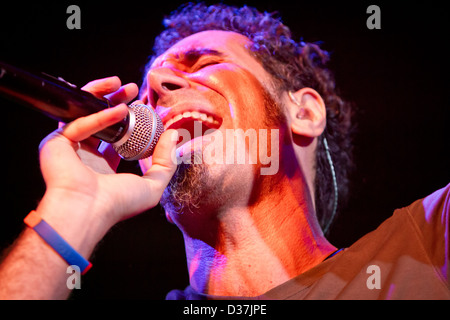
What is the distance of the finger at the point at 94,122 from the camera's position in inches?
42.3

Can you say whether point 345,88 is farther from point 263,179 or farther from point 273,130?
point 263,179

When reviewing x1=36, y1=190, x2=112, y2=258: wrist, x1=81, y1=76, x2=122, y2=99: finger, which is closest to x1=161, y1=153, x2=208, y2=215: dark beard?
x1=81, y1=76, x2=122, y2=99: finger

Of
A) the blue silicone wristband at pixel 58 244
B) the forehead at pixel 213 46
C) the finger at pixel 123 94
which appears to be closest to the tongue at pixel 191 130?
the finger at pixel 123 94

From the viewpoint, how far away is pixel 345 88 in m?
2.34

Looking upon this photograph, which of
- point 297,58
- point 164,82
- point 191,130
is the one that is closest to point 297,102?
point 297,58

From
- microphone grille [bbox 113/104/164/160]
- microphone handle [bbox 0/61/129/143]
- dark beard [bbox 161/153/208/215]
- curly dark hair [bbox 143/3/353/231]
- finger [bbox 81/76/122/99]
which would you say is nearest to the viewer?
microphone handle [bbox 0/61/129/143]

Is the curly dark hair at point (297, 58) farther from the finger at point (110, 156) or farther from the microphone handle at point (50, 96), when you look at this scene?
the microphone handle at point (50, 96)

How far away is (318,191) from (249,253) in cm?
81

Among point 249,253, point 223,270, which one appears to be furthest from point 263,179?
point 223,270

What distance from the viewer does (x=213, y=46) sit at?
1899 mm

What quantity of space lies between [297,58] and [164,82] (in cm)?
Answer: 93

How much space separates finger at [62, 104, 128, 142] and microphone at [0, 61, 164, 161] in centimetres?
2

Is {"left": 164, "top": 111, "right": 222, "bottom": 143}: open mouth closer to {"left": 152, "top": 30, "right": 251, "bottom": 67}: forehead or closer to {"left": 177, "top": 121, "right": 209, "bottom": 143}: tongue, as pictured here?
{"left": 177, "top": 121, "right": 209, "bottom": 143}: tongue

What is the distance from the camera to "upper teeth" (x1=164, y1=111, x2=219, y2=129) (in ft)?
5.38
